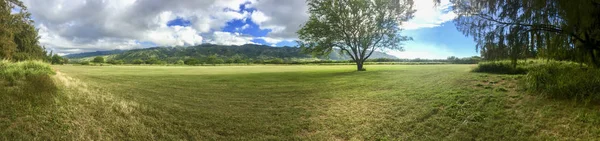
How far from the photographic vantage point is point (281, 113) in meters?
7.98

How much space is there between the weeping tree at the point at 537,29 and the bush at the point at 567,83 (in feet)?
2.07

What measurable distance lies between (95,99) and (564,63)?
15.1 meters

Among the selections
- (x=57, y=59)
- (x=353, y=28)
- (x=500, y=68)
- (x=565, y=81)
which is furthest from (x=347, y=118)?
(x=57, y=59)

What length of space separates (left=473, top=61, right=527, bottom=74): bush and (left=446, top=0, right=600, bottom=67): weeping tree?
1.70 metres

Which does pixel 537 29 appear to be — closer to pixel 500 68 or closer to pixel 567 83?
pixel 567 83

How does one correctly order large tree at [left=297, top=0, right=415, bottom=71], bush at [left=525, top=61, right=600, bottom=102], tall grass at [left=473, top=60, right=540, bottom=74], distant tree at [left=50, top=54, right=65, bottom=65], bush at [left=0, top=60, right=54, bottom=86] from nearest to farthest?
bush at [left=525, top=61, right=600, bottom=102] → bush at [left=0, top=60, right=54, bottom=86] → tall grass at [left=473, top=60, right=540, bottom=74] → large tree at [left=297, top=0, right=415, bottom=71] → distant tree at [left=50, top=54, right=65, bottom=65]

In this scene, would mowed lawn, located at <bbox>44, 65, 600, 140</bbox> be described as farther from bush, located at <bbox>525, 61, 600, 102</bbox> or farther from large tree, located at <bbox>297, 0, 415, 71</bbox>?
large tree, located at <bbox>297, 0, 415, 71</bbox>

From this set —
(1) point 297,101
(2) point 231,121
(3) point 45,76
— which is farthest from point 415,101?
(3) point 45,76

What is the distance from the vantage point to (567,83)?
731 cm

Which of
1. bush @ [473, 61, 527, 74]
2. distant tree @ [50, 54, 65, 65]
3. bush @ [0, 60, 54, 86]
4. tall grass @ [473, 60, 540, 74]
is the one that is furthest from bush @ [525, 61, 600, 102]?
distant tree @ [50, 54, 65, 65]

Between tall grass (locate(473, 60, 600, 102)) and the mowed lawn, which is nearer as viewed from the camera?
the mowed lawn

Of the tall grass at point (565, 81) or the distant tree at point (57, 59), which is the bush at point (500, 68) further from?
the distant tree at point (57, 59)

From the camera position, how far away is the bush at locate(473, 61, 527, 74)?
37.5 ft

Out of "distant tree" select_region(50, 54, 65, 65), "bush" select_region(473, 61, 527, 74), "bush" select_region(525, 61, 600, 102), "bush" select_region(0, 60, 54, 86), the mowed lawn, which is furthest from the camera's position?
"distant tree" select_region(50, 54, 65, 65)
